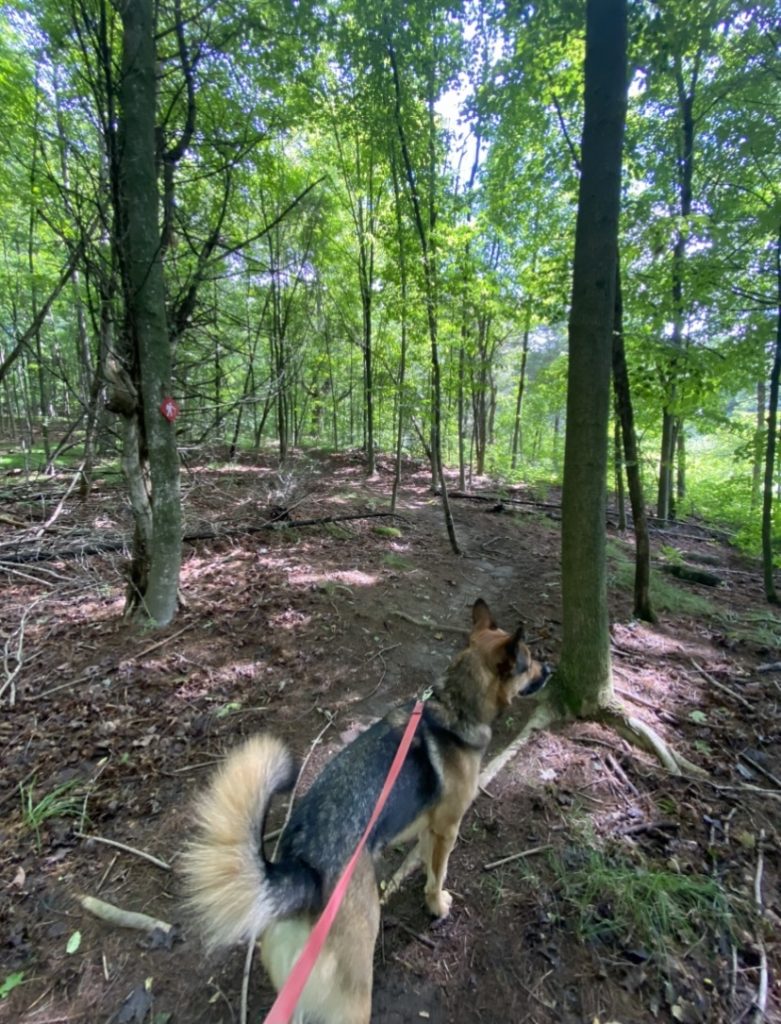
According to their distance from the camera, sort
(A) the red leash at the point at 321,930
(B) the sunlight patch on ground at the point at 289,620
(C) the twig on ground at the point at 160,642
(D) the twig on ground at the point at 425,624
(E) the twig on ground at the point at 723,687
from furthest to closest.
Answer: (D) the twig on ground at the point at 425,624
(B) the sunlight patch on ground at the point at 289,620
(C) the twig on ground at the point at 160,642
(E) the twig on ground at the point at 723,687
(A) the red leash at the point at 321,930

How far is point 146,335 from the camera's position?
4180 mm

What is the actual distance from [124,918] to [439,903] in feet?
5.44

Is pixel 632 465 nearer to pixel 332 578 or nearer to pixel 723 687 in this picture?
pixel 723 687

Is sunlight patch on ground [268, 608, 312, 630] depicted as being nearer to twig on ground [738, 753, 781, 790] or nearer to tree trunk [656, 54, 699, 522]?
twig on ground [738, 753, 781, 790]

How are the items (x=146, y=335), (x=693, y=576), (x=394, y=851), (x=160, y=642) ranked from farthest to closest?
1. (x=693, y=576)
2. (x=160, y=642)
3. (x=146, y=335)
4. (x=394, y=851)

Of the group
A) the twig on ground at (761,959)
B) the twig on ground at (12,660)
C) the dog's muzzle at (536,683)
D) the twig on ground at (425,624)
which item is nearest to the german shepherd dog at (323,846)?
the dog's muzzle at (536,683)

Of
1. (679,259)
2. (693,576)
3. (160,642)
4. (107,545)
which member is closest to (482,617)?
(160,642)

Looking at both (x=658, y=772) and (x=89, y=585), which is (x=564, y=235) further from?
(x=89, y=585)

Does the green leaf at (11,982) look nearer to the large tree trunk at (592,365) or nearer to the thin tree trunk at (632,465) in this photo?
the large tree trunk at (592,365)

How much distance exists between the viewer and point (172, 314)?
4.59 meters

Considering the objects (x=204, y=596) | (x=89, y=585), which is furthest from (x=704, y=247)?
(x=89, y=585)

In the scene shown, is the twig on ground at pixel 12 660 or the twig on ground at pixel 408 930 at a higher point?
the twig on ground at pixel 12 660

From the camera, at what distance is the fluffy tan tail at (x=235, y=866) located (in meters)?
1.44

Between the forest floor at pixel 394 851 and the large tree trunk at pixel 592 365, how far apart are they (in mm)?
585
